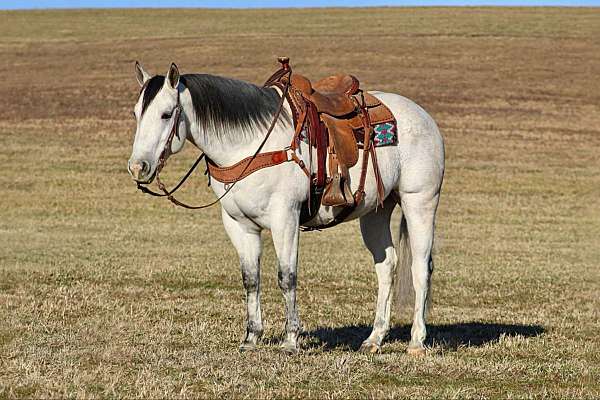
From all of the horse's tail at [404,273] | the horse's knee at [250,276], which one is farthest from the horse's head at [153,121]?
the horse's tail at [404,273]

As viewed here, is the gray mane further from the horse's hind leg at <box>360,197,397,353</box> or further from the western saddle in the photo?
the horse's hind leg at <box>360,197,397,353</box>

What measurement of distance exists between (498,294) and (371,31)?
1719 inches

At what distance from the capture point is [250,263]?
27.0ft

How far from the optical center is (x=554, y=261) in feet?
57.2

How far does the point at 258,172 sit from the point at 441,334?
3.28 m

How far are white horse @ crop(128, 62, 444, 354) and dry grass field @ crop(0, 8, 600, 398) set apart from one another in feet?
1.90

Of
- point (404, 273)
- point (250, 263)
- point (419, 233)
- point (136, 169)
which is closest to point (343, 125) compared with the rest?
point (419, 233)

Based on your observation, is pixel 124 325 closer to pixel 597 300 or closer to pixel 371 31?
pixel 597 300

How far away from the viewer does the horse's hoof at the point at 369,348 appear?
878 cm

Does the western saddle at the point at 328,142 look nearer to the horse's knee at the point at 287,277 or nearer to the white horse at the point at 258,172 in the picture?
the white horse at the point at 258,172

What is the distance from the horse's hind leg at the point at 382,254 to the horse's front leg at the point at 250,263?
1244mm

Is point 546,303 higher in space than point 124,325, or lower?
lower

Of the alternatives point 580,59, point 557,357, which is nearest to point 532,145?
point 580,59

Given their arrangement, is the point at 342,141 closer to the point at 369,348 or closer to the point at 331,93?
the point at 331,93
